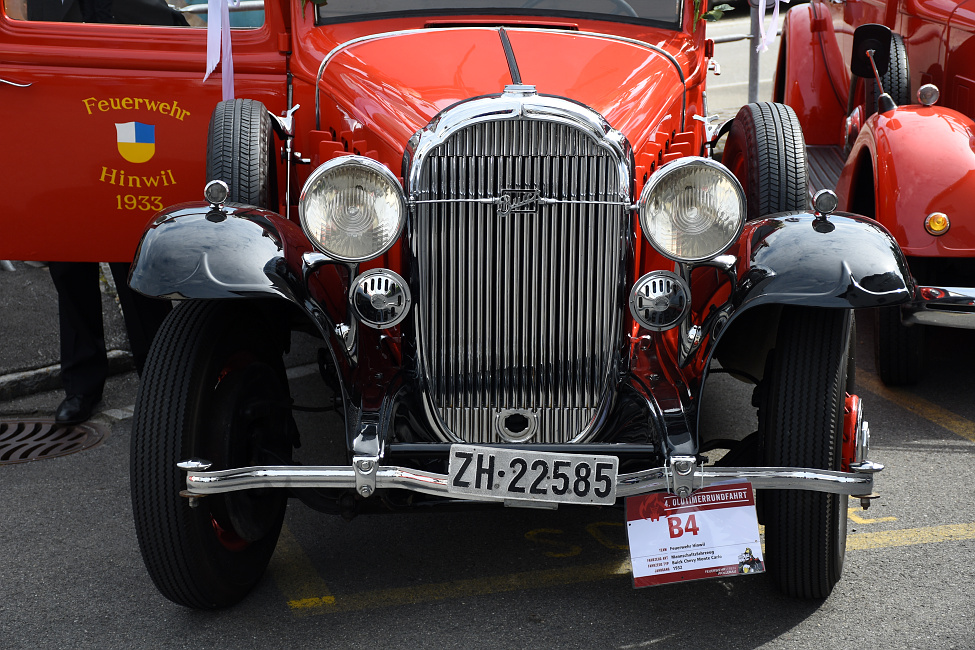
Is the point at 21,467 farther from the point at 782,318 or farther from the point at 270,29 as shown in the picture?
the point at 782,318

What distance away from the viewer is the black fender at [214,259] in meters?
2.53

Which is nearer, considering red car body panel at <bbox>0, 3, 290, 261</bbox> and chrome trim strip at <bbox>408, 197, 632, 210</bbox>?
chrome trim strip at <bbox>408, 197, 632, 210</bbox>

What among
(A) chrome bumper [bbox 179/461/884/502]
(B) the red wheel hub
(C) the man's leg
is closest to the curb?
(C) the man's leg

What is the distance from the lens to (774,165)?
3.27m

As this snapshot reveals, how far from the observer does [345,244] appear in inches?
101

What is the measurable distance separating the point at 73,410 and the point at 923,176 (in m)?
3.71

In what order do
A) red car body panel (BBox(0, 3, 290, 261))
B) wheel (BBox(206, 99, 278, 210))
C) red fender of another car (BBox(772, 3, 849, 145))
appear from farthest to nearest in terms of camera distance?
red fender of another car (BBox(772, 3, 849, 145)) < red car body panel (BBox(0, 3, 290, 261)) < wheel (BBox(206, 99, 278, 210))

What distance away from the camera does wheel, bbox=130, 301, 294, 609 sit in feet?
8.55

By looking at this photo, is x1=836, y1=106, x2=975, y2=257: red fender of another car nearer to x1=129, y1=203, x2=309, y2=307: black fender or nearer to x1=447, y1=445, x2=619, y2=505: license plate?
x1=447, y1=445, x2=619, y2=505: license plate

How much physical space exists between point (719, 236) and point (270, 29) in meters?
2.26

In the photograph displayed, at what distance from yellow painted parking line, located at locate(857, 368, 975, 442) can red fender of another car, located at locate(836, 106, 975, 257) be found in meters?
0.68

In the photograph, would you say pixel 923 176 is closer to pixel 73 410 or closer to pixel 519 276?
pixel 519 276

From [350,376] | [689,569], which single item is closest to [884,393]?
[689,569]

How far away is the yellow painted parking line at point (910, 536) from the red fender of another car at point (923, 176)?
47.2 inches
